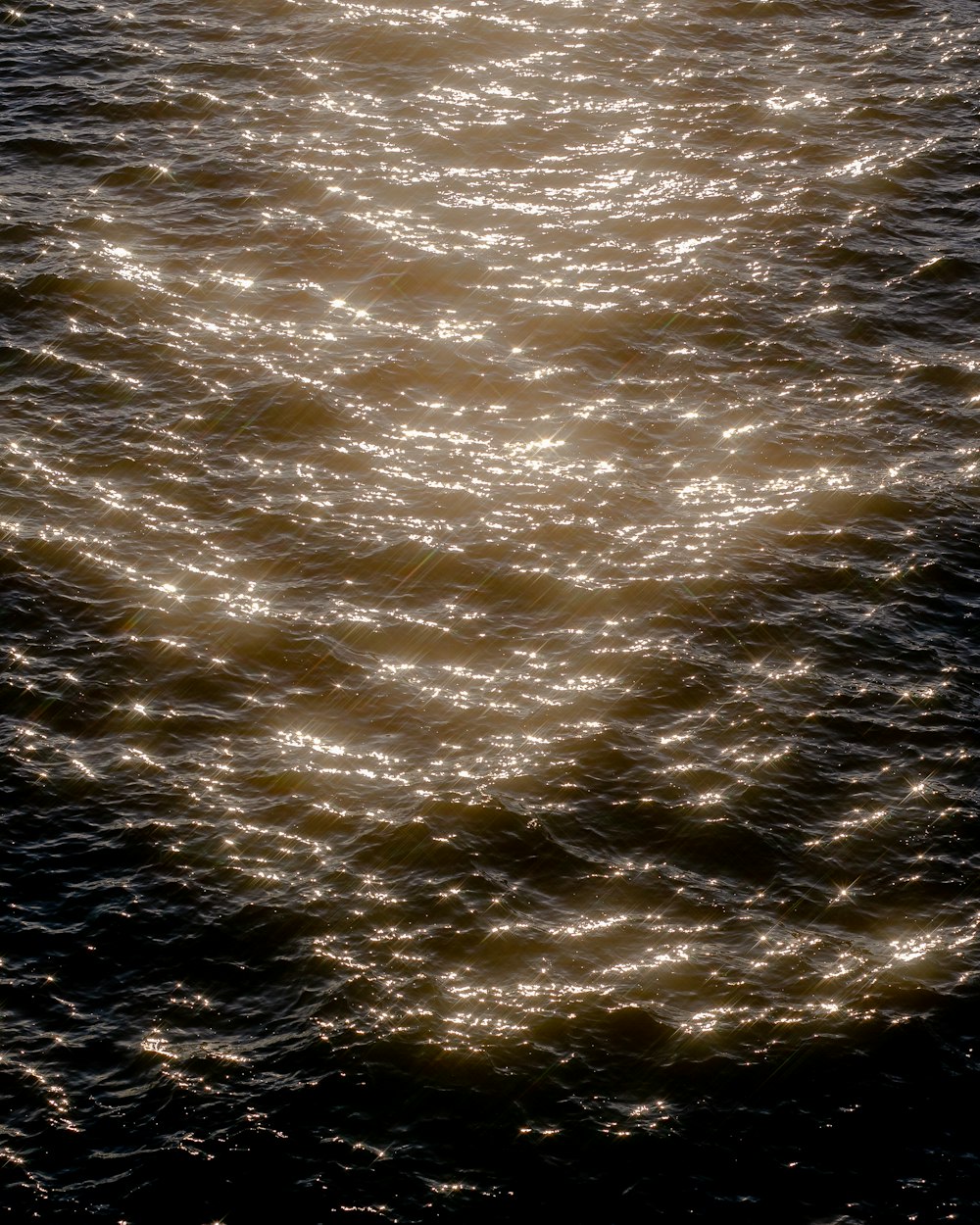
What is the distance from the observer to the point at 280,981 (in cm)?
4744

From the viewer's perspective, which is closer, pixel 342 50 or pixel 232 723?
pixel 232 723

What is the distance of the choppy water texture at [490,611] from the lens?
4441 centimetres

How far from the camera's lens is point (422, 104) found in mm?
88938

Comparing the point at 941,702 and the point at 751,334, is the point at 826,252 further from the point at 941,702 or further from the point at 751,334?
the point at 941,702

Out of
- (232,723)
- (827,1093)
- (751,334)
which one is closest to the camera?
(827,1093)

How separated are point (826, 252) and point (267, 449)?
34996 millimetres

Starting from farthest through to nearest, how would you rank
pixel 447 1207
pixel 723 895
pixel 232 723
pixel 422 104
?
pixel 422 104 < pixel 232 723 < pixel 723 895 < pixel 447 1207

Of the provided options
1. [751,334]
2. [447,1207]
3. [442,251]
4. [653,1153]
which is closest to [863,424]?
[751,334]

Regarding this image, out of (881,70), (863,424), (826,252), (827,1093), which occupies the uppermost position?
(881,70)

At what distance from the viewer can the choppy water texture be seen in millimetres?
44406

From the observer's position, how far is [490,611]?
6156 centimetres

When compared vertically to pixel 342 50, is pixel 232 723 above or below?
below

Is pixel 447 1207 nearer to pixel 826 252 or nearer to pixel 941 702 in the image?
pixel 941 702

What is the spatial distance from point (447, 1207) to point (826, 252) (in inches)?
2284
